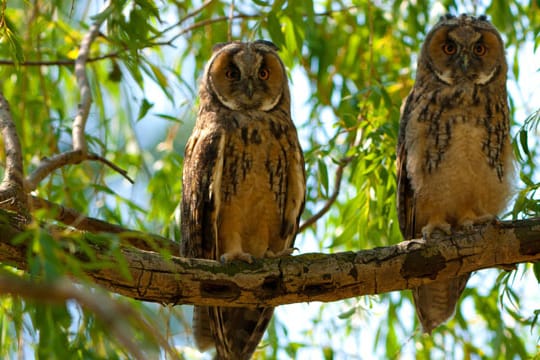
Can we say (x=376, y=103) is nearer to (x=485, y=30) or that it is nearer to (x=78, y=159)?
(x=485, y=30)

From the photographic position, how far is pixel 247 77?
11.2ft

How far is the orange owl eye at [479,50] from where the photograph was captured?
3.52 m

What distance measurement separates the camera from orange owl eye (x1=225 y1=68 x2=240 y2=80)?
3.47 m

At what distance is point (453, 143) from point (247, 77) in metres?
0.91

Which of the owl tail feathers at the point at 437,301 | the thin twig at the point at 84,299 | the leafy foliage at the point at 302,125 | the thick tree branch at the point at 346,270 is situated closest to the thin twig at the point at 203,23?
the leafy foliage at the point at 302,125

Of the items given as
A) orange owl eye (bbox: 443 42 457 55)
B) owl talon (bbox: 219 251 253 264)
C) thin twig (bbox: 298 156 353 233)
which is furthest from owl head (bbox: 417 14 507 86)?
owl talon (bbox: 219 251 253 264)

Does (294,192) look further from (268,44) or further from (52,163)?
(52,163)

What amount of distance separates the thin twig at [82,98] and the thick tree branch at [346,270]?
2.96 ft

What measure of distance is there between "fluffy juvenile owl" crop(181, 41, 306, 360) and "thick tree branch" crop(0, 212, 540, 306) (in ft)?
1.60

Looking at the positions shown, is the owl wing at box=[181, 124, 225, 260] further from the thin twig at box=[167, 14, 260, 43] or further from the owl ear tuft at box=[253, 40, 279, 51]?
the thin twig at box=[167, 14, 260, 43]

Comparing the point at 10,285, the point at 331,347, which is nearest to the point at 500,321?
the point at 331,347

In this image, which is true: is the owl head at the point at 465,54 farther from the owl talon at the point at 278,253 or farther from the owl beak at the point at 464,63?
the owl talon at the point at 278,253

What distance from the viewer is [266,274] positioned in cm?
266

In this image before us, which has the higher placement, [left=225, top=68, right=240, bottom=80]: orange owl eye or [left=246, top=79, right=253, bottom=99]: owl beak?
[left=225, top=68, right=240, bottom=80]: orange owl eye
